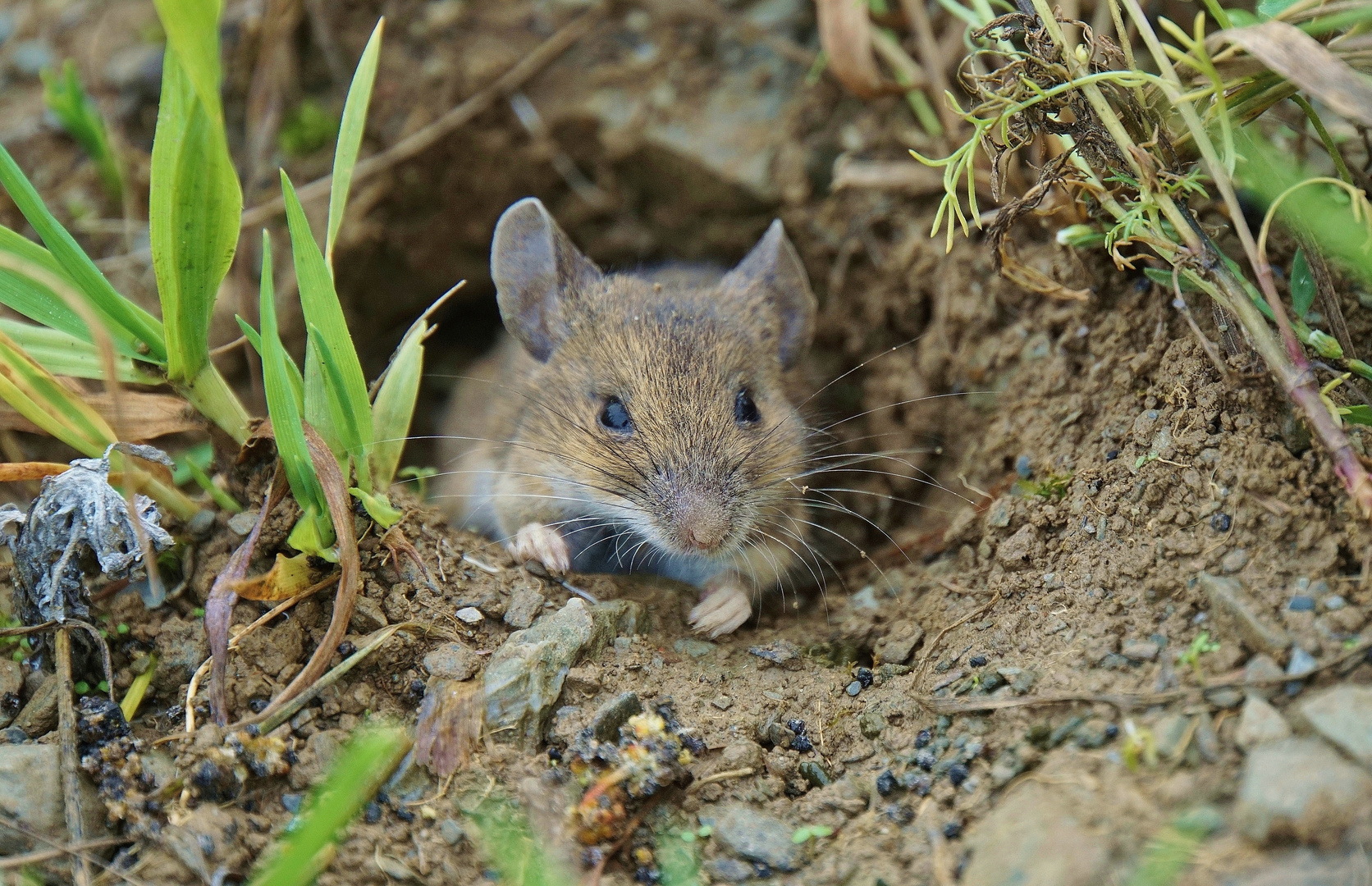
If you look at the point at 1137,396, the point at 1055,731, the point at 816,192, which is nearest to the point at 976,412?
the point at 1137,396

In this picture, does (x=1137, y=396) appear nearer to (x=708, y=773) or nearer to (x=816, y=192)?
(x=708, y=773)

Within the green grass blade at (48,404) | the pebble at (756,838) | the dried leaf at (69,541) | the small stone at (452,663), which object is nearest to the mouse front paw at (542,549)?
the small stone at (452,663)

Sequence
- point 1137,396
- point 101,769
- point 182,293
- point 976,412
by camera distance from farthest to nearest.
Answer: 1. point 976,412
2. point 1137,396
3. point 182,293
4. point 101,769

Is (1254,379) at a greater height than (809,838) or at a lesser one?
greater

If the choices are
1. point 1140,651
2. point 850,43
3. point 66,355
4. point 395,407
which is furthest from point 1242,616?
point 66,355

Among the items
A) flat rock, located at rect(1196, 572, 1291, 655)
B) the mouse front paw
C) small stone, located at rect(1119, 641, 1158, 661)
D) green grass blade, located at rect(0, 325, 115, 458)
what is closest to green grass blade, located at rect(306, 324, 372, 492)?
the mouse front paw

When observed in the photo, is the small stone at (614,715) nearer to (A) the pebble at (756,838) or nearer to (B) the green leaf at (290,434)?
(A) the pebble at (756,838)

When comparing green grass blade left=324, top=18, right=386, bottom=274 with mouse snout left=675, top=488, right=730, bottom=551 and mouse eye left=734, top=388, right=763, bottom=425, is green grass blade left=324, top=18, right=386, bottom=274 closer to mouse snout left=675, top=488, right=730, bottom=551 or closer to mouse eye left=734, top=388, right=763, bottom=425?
mouse snout left=675, top=488, right=730, bottom=551
